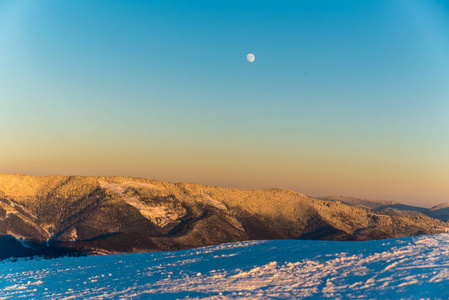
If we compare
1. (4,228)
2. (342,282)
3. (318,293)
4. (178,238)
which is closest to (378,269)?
(342,282)

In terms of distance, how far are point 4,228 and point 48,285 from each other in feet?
584

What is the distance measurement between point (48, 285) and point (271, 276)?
77.3 feet

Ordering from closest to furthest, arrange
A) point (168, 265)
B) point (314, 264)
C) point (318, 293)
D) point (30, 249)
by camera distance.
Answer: point (318, 293)
point (314, 264)
point (168, 265)
point (30, 249)

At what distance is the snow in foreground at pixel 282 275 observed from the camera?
80.1 feet

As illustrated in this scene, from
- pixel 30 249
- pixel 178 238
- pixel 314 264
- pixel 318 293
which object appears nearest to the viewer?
pixel 318 293

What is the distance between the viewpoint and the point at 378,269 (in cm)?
2733

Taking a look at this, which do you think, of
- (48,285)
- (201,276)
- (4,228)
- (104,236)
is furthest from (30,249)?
(201,276)

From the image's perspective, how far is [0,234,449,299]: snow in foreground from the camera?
24406mm

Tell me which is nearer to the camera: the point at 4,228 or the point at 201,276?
the point at 201,276

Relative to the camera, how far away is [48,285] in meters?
38.4

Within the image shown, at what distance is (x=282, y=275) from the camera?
28719mm

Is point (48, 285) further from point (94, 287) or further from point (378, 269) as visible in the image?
point (378, 269)

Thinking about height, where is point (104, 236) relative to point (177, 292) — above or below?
below

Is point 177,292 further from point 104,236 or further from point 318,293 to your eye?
point 104,236
